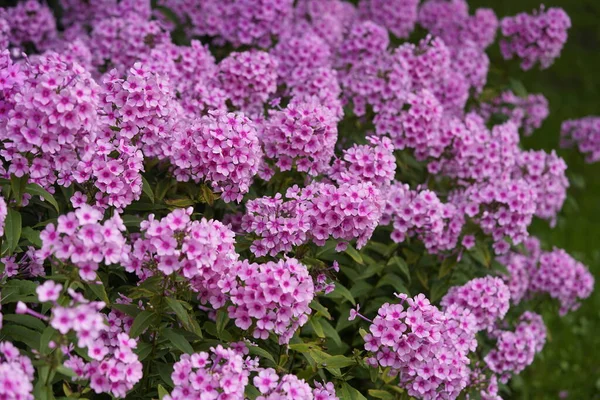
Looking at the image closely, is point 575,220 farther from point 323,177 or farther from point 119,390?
point 119,390

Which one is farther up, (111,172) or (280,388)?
(111,172)

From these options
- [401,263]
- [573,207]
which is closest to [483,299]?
[401,263]

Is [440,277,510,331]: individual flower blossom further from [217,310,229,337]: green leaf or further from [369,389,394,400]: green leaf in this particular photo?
[217,310,229,337]: green leaf

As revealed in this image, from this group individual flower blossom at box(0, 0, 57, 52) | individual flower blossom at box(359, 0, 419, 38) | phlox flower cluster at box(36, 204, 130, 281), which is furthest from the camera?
individual flower blossom at box(359, 0, 419, 38)

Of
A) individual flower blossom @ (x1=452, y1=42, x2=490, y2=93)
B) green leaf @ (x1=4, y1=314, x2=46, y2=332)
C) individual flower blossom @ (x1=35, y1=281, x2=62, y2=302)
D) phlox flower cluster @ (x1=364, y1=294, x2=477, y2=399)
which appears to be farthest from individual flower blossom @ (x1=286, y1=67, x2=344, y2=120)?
individual flower blossom @ (x1=35, y1=281, x2=62, y2=302)

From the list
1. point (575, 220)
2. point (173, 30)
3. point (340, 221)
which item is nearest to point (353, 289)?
point (340, 221)

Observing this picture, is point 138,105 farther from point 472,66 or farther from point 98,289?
point 472,66
